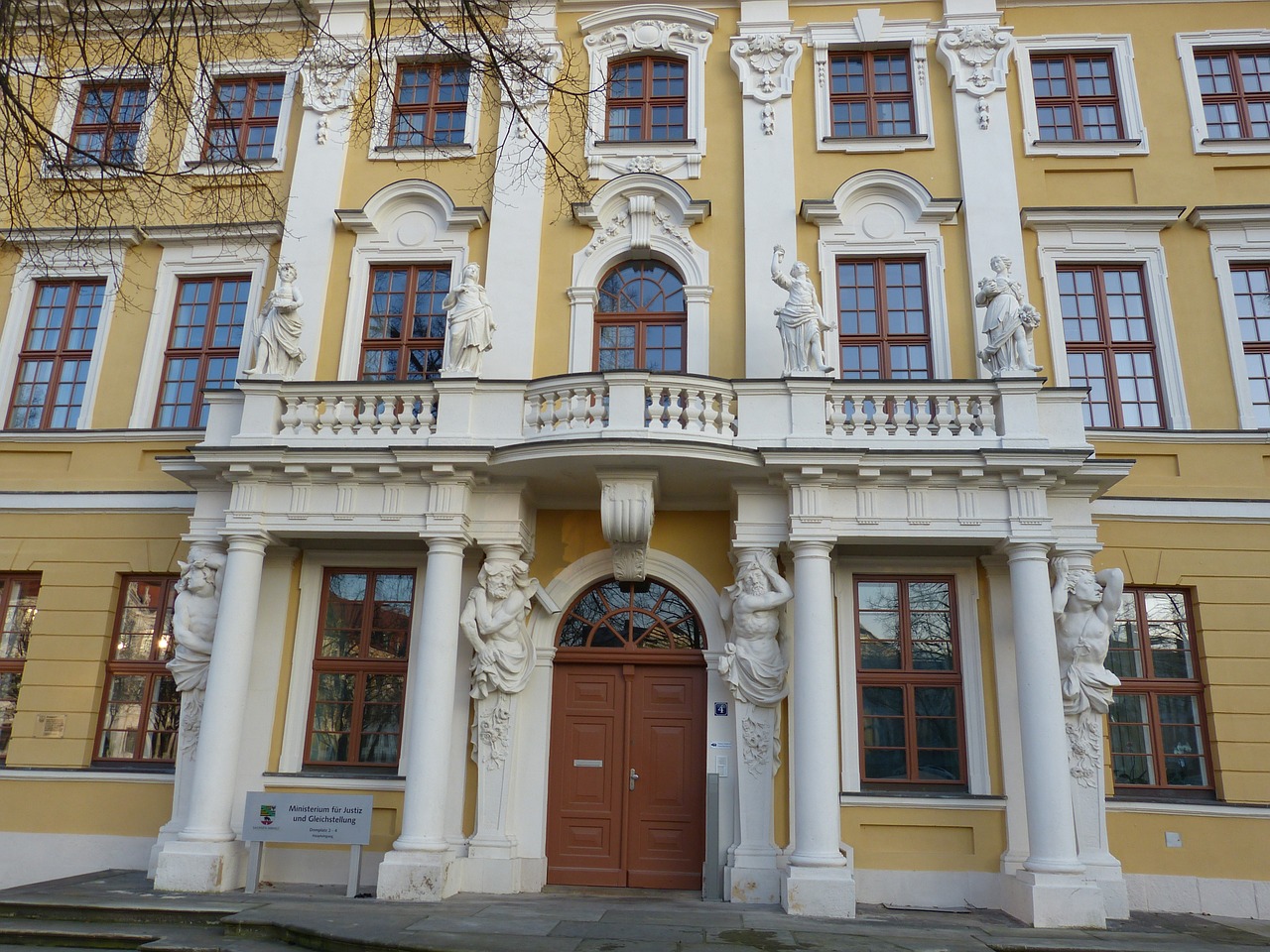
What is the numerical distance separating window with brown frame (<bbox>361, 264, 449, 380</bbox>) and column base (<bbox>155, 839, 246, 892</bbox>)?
5.53 meters

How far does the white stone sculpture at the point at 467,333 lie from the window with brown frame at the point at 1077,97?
24.4ft

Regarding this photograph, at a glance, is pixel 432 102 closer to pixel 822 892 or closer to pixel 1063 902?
pixel 822 892

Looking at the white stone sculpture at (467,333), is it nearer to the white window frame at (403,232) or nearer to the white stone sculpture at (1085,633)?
the white window frame at (403,232)

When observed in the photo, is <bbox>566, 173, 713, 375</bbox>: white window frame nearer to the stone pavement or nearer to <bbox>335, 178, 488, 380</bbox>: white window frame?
<bbox>335, 178, 488, 380</bbox>: white window frame

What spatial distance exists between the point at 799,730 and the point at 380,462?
5.01 m

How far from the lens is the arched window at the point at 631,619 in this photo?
10742mm

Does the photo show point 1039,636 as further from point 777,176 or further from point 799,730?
point 777,176

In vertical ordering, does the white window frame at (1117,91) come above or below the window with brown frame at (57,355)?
above

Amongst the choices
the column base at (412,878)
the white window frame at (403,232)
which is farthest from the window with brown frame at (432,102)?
the column base at (412,878)

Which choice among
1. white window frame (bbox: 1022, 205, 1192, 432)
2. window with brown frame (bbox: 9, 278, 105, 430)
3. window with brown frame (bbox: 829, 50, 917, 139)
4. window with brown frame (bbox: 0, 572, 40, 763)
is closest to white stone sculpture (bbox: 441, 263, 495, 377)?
window with brown frame (bbox: 829, 50, 917, 139)

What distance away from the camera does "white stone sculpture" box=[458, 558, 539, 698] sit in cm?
1003

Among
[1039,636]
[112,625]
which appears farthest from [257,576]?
[1039,636]

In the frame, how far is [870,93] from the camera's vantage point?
12.5 m

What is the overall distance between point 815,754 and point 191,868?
608 cm
